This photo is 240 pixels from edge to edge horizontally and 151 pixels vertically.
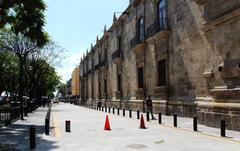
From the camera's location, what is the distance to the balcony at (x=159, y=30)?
86.7ft

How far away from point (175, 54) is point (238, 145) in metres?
15.0

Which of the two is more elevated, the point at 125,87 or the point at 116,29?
the point at 116,29

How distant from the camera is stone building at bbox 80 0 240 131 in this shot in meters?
15.0

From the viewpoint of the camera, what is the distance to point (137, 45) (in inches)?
1313

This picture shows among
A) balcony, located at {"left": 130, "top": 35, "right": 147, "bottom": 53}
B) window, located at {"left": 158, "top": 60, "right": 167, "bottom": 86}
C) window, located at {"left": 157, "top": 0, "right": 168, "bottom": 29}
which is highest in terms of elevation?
window, located at {"left": 157, "top": 0, "right": 168, "bottom": 29}

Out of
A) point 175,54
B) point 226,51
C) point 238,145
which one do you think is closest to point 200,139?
point 238,145

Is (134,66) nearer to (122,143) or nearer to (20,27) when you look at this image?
(20,27)

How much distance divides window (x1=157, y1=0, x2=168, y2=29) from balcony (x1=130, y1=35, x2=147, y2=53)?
155 inches

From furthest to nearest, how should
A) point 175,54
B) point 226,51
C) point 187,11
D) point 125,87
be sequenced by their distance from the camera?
point 125,87 < point 175,54 < point 187,11 < point 226,51

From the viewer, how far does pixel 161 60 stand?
2827 cm

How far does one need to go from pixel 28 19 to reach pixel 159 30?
11347mm

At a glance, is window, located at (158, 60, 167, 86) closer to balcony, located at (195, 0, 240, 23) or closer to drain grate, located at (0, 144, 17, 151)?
balcony, located at (195, 0, 240, 23)

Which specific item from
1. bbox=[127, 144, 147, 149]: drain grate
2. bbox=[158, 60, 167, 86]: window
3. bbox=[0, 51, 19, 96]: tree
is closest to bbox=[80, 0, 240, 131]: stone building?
bbox=[158, 60, 167, 86]: window

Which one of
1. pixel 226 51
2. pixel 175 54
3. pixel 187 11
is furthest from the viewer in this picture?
pixel 175 54
